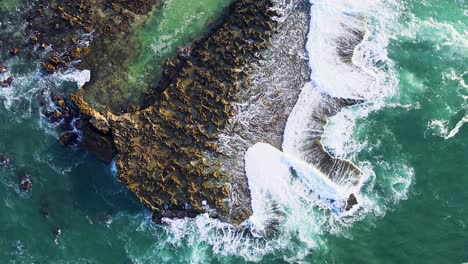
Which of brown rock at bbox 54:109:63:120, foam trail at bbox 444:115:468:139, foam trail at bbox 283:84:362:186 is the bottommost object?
brown rock at bbox 54:109:63:120

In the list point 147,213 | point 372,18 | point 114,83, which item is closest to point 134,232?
point 147,213

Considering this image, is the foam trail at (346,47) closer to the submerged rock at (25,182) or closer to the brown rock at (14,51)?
the brown rock at (14,51)

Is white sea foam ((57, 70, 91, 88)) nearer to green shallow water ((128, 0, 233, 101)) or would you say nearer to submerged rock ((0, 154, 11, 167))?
green shallow water ((128, 0, 233, 101))

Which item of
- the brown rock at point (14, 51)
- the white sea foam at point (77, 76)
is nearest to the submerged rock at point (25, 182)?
the white sea foam at point (77, 76)

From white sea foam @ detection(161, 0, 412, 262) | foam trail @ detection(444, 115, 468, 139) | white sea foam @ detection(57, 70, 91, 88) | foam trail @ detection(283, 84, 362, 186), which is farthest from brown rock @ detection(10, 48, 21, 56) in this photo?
foam trail @ detection(444, 115, 468, 139)

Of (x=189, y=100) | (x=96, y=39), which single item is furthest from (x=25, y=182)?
(x=189, y=100)

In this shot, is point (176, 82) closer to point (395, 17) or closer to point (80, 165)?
point (80, 165)

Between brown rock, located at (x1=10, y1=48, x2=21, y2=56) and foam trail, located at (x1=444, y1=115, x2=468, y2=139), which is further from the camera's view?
brown rock, located at (x1=10, y1=48, x2=21, y2=56)
